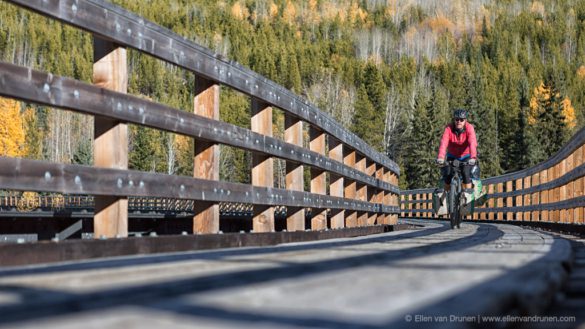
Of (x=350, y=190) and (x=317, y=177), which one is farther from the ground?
(x=317, y=177)

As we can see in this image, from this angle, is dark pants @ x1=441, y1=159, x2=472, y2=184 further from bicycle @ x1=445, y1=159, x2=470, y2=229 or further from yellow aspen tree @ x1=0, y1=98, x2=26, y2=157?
yellow aspen tree @ x1=0, y1=98, x2=26, y2=157

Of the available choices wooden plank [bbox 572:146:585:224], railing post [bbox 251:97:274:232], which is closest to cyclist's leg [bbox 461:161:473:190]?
wooden plank [bbox 572:146:585:224]

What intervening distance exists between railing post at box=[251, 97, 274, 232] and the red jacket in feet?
17.8

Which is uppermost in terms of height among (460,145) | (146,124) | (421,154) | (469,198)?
(421,154)

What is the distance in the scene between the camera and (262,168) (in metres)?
8.35

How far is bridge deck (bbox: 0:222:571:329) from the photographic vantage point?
1.95 m

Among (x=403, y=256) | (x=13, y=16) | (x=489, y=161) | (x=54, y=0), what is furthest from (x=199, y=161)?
(x=13, y=16)

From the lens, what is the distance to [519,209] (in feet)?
65.5

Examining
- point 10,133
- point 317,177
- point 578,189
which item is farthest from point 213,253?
point 10,133

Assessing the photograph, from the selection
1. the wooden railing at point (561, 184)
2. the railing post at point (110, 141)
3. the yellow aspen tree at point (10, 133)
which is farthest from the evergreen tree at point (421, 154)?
the railing post at point (110, 141)

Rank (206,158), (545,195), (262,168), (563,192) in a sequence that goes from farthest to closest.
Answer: (545,195) < (563,192) < (262,168) < (206,158)

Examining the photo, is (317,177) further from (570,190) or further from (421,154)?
(421,154)

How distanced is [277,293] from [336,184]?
30.5ft

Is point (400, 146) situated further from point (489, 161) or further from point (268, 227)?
point (268, 227)
